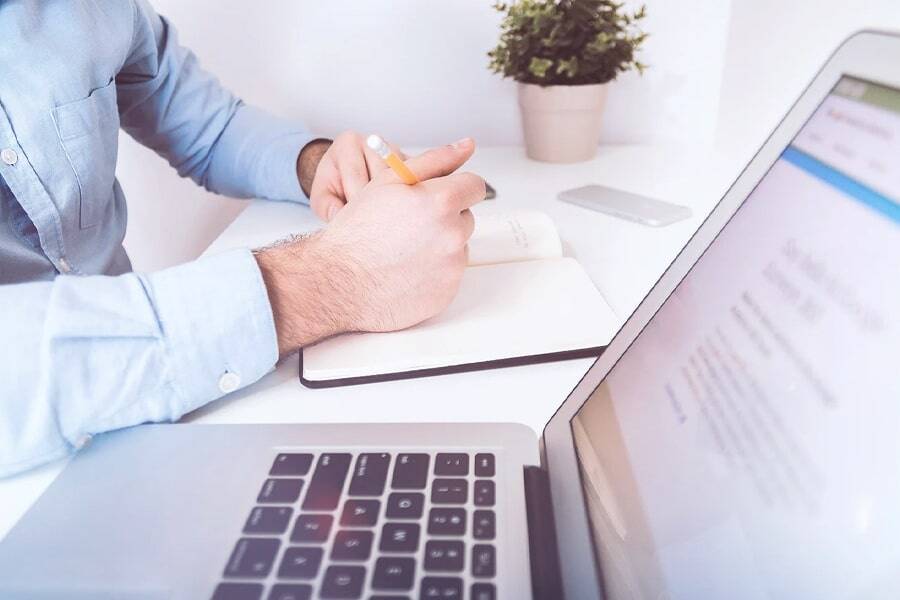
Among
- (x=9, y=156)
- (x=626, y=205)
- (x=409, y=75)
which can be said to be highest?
(x=9, y=156)

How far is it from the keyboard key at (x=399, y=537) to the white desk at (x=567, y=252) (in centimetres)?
11

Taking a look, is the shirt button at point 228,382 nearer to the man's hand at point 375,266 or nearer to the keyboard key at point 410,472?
the man's hand at point 375,266

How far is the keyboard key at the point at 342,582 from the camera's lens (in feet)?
0.91

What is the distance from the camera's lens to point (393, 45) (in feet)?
3.50

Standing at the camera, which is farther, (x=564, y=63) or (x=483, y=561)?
(x=564, y=63)

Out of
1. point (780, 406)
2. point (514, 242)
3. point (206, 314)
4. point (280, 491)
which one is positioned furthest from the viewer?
point (514, 242)

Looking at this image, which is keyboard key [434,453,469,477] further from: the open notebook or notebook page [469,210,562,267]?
notebook page [469,210,562,267]

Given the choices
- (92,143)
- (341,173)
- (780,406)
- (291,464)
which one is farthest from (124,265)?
(780,406)

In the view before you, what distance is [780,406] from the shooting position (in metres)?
0.24

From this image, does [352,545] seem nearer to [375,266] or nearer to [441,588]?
[441,588]

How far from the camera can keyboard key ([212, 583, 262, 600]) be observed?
280 millimetres

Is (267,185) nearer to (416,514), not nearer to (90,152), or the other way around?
(90,152)

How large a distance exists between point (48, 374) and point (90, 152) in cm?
38

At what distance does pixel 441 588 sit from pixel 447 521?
38mm
